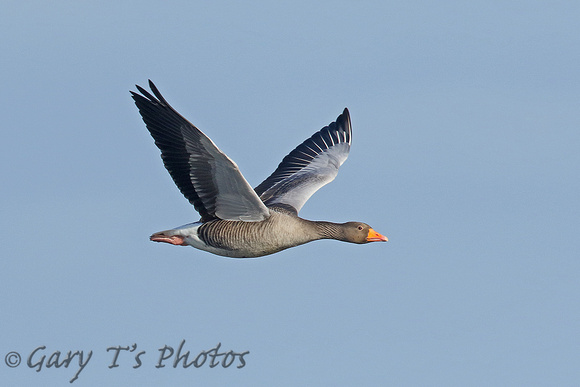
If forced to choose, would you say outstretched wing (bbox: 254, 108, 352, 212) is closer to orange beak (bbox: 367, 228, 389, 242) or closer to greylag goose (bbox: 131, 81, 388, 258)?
greylag goose (bbox: 131, 81, 388, 258)

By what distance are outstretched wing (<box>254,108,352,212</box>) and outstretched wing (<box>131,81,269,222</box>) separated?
239 centimetres

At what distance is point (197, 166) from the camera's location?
17484mm

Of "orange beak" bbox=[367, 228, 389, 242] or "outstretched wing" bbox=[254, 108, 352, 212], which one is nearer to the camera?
"orange beak" bbox=[367, 228, 389, 242]

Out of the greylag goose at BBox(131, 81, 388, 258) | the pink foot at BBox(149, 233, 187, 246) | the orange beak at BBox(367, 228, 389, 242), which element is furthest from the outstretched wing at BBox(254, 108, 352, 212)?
the pink foot at BBox(149, 233, 187, 246)

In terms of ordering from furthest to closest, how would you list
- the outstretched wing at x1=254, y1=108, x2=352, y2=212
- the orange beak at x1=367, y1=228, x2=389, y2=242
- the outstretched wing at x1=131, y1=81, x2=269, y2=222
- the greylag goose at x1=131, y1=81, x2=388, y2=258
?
1. the outstretched wing at x1=254, y1=108, x2=352, y2=212
2. the orange beak at x1=367, y1=228, x2=389, y2=242
3. the greylag goose at x1=131, y1=81, x2=388, y2=258
4. the outstretched wing at x1=131, y1=81, x2=269, y2=222

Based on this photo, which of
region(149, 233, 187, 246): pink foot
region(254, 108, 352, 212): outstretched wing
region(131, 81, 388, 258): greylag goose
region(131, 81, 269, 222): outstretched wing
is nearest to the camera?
region(131, 81, 269, 222): outstretched wing

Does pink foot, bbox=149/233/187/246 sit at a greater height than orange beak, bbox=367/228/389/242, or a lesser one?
lesser

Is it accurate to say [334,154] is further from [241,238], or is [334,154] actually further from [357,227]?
[241,238]

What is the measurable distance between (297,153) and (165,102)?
7.10 m

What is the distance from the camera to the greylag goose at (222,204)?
672 inches

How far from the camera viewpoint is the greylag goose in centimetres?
1708

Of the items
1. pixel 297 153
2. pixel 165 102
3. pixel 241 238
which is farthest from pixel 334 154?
pixel 165 102

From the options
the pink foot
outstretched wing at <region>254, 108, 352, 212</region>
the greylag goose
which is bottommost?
the pink foot

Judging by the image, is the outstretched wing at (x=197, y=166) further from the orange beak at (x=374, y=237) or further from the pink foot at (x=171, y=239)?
the orange beak at (x=374, y=237)
